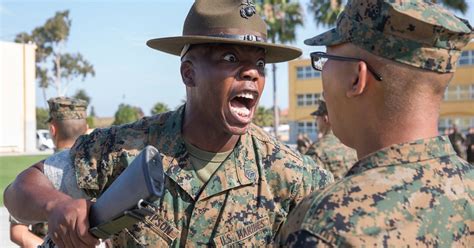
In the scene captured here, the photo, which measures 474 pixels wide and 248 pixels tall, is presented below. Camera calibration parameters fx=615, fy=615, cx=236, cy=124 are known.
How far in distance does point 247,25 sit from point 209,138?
0.52 m

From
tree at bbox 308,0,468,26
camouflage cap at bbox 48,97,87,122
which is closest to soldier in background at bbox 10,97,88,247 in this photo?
camouflage cap at bbox 48,97,87,122

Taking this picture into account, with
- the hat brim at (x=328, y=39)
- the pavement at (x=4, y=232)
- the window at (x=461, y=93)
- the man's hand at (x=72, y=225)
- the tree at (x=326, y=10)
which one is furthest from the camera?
the window at (x=461, y=93)

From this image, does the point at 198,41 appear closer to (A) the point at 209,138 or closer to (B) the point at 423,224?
(A) the point at 209,138

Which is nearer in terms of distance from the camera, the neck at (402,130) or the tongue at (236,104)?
the neck at (402,130)

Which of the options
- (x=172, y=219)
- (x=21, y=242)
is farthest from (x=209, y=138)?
(x=21, y=242)

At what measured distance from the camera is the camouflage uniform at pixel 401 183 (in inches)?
59.5

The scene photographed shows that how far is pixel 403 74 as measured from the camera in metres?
1.64

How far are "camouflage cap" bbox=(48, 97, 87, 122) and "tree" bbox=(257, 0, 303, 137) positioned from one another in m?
24.7

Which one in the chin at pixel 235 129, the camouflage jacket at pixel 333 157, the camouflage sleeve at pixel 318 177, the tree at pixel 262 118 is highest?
the chin at pixel 235 129

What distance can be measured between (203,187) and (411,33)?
1253mm

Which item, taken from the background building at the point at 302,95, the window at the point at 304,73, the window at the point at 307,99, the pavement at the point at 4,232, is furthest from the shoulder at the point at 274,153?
the window at the point at 304,73

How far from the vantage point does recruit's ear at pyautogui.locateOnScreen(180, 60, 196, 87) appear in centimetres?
272

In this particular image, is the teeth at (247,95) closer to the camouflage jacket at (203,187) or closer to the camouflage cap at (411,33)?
the camouflage jacket at (203,187)

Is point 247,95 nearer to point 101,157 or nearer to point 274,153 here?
point 274,153
